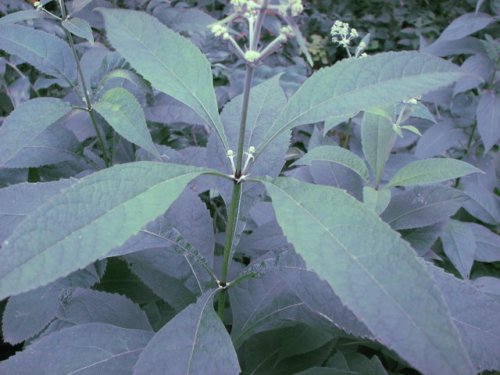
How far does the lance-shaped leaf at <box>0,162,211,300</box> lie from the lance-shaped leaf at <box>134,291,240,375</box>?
0.35 metres

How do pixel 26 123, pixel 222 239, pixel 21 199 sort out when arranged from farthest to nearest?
1. pixel 222 239
2. pixel 26 123
3. pixel 21 199

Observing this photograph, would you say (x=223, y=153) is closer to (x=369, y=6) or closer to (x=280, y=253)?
(x=280, y=253)

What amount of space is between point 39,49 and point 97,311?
88 cm

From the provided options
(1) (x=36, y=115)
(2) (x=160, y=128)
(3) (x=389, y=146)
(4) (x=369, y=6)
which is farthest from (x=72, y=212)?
(4) (x=369, y=6)

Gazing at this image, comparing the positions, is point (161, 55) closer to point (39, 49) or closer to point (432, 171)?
point (39, 49)

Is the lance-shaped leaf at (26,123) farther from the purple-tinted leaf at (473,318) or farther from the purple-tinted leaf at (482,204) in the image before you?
the purple-tinted leaf at (482,204)

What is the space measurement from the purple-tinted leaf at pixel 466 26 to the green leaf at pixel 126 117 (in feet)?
5.98

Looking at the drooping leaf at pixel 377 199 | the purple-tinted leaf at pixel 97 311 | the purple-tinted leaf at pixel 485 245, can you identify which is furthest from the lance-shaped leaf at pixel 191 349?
the purple-tinted leaf at pixel 485 245

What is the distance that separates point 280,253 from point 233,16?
58 cm

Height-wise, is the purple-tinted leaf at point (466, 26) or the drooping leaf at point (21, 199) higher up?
the purple-tinted leaf at point (466, 26)

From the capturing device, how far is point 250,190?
132cm

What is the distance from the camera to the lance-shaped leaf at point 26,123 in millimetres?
1281

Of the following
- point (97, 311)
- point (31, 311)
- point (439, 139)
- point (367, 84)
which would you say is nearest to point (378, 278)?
point (367, 84)

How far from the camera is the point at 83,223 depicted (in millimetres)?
782
